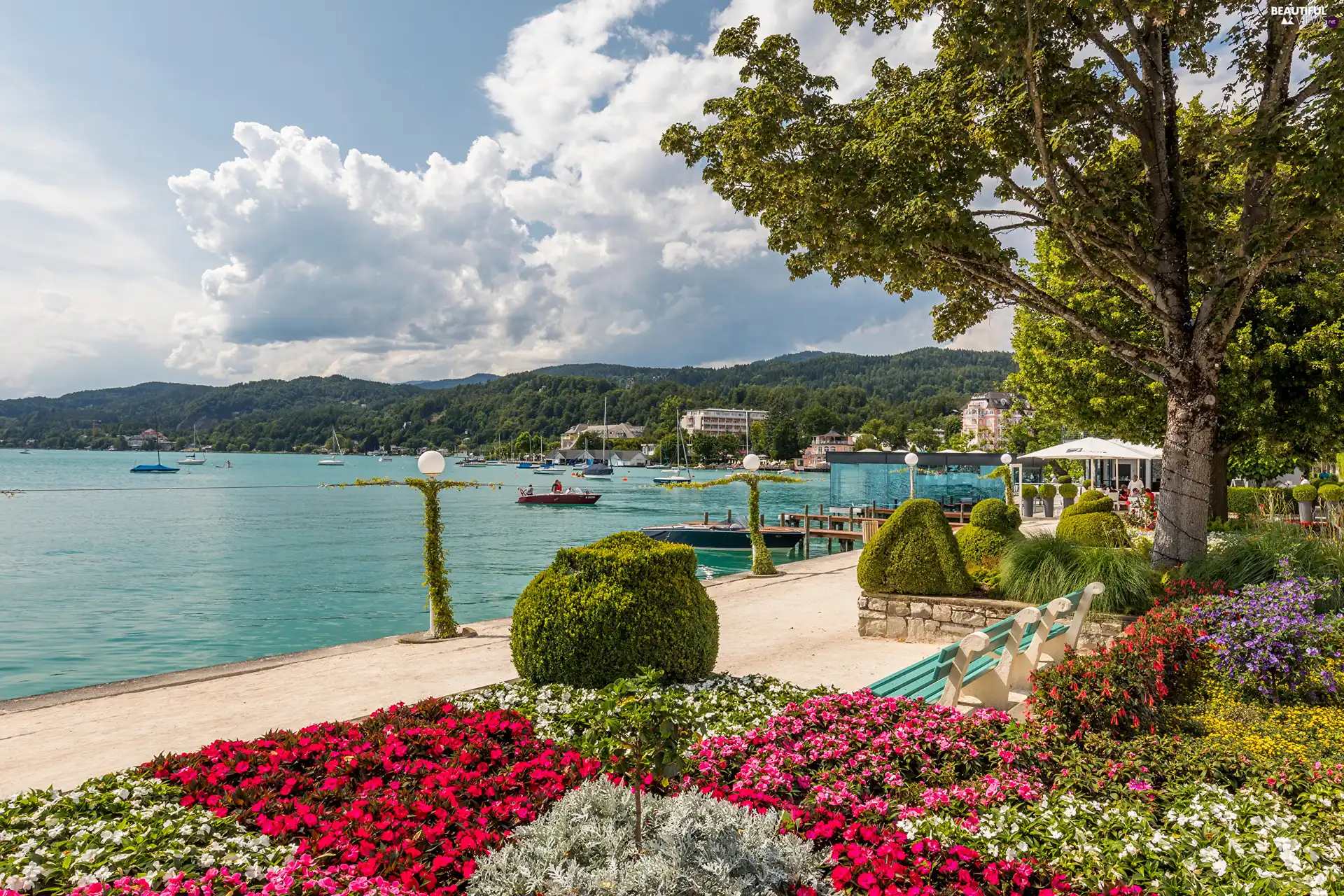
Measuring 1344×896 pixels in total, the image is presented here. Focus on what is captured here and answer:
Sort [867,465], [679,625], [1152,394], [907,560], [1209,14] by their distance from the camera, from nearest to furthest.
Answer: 1. [679,625]
2. [1209,14]
3. [907,560]
4. [1152,394]
5. [867,465]

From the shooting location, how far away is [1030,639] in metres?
6.24

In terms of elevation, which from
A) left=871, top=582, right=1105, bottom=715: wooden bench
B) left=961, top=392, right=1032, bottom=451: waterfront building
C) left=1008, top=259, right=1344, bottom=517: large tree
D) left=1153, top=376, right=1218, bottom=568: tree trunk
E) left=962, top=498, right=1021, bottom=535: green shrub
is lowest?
left=871, top=582, right=1105, bottom=715: wooden bench

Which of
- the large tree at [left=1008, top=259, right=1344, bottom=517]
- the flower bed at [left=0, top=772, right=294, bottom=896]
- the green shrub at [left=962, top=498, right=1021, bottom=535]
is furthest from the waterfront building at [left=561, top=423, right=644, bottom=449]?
the flower bed at [left=0, top=772, right=294, bottom=896]

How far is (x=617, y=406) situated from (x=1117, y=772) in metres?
164

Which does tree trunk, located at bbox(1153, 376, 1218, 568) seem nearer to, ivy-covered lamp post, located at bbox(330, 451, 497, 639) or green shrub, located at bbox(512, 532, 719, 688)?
green shrub, located at bbox(512, 532, 719, 688)

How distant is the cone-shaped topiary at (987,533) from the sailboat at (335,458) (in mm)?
146548

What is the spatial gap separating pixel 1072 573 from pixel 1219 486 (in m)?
8.95

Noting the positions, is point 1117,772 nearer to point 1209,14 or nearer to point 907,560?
point 907,560

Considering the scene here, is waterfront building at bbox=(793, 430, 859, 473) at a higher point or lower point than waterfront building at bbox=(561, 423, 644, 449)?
lower

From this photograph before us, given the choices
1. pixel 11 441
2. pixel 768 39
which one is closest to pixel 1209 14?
pixel 768 39

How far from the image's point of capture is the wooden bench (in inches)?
191

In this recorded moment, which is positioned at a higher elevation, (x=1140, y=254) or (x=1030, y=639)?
(x=1140, y=254)

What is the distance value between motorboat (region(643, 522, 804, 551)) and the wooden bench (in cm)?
2193

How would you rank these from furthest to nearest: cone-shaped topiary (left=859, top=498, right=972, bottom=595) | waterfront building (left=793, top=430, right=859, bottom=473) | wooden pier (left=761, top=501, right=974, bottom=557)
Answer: waterfront building (left=793, top=430, right=859, bottom=473), wooden pier (left=761, top=501, right=974, bottom=557), cone-shaped topiary (left=859, top=498, right=972, bottom=595)
